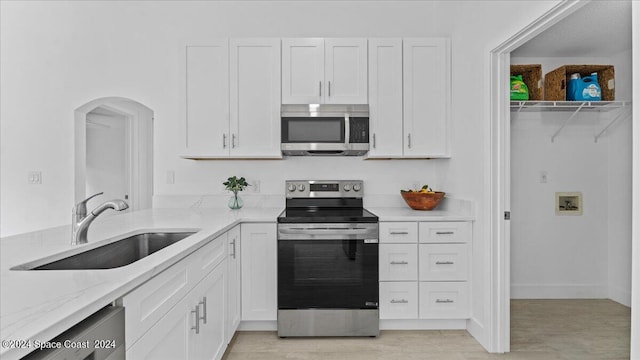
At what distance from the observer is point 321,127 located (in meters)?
3.00

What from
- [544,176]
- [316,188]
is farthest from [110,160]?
[544,176]

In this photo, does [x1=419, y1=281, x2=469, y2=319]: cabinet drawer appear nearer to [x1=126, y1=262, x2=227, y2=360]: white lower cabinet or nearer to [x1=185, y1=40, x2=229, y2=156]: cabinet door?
[x1=126, y1=262, x2=227, y2=360]: white lower cabinet

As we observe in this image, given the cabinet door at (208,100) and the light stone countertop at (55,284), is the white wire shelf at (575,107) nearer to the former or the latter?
the cabinet door at (208,100)

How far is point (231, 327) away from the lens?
7.90 ft

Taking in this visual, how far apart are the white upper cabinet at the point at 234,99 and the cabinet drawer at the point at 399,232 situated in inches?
41.7

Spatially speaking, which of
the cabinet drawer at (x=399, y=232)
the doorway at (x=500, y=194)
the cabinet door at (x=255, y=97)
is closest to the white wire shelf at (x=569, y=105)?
the doorway at (x=500, y=194)

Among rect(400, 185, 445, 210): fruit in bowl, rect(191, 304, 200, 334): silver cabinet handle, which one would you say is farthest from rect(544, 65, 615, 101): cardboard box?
rect(191, 304, 200, 334): silver cabinet handle

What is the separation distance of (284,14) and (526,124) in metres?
2.45

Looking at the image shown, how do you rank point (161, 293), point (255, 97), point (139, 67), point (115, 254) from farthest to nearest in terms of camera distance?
1. point (139, 67)
2. point (255, 97)
3. point (115, 254)
4. point (161, 293)

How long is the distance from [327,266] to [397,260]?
0.52 metres

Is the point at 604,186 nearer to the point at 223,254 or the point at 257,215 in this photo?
the point at 257,215

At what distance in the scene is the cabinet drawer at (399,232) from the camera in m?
2.73

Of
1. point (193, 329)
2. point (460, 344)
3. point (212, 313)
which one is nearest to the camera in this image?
point (193, 329)

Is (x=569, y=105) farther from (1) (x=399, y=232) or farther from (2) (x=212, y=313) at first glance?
(2) (x=212, y=313)
